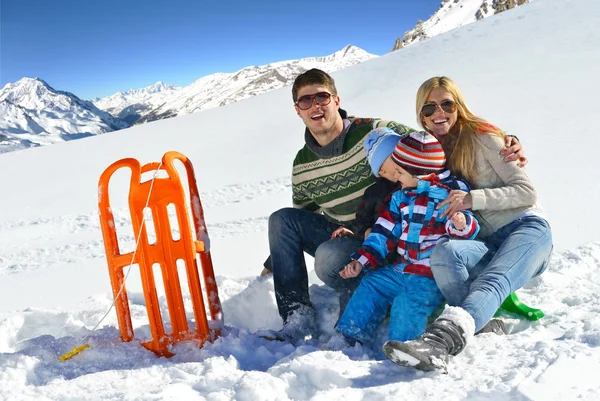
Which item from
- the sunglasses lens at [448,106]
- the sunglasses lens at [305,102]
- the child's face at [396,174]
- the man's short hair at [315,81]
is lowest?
the child's face at [396,174]

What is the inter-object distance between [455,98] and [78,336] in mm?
2529

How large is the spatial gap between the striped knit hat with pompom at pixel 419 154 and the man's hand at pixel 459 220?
30cm

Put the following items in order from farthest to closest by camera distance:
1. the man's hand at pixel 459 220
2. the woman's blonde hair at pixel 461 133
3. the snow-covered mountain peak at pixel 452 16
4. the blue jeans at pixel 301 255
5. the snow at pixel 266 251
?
1. the snow-covered mountain peak at pixel 452 16
2. the blue jeans at pixel 301 255
3. the woman's blonde hair at pixel 461 133
4. the man's hand at pixel 459 220
5. the snow at pixel 266 251

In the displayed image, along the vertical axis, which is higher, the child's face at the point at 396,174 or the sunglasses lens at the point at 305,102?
the sunglasses lens at the point at 305,102

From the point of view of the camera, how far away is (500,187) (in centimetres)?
264

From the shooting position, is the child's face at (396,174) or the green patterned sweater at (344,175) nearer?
the child's face at (396,174)

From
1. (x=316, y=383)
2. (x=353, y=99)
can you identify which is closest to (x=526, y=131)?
(x=353, y=99)

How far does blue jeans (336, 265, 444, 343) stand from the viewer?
7.96 feet

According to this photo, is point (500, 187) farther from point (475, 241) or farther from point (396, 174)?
point (396, 174)

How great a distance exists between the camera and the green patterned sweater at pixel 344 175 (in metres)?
2.98

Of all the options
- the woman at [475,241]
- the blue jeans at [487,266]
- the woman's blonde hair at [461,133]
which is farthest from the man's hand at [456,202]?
the woman's blonde hair at [461,133]

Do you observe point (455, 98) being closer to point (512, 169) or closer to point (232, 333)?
point (512, 169)

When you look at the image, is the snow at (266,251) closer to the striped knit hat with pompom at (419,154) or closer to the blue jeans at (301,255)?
the blue jeans at (301,255)

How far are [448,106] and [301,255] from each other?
1.22 meters
